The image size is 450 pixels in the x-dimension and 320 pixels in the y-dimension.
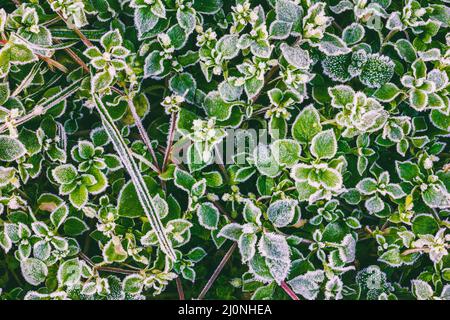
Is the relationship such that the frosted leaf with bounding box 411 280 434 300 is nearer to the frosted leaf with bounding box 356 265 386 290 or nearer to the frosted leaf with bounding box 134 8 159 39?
the frosted leaf with bounding box 356 265 386 290

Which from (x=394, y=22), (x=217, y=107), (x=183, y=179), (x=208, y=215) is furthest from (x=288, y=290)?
(x=394, y=22)

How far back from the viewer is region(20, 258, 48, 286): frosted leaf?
1.16m

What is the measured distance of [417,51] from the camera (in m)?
1.18

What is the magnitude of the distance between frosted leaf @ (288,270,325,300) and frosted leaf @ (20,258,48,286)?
59 centimetres

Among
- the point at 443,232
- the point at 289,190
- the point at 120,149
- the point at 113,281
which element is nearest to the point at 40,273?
the point at 113,281

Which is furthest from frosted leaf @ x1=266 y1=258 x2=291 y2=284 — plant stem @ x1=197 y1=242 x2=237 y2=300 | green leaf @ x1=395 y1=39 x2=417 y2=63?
green leaf @ x1=395 y1=39 x2=417 y2=63

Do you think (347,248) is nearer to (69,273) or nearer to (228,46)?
(228,46)

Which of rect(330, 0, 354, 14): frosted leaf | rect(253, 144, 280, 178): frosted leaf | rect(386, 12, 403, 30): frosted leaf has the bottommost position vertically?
rect(253, 144, 280, 178): frosted leaf

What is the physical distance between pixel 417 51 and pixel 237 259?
681 mm

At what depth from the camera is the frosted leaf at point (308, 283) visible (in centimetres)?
115

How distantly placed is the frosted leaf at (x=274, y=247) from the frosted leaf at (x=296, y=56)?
389 millimetres

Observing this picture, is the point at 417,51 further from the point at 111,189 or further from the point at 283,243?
the point at 111,189

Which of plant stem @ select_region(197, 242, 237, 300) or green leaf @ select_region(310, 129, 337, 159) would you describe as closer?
green leaf @ select_region(310, 129, 337, 159)

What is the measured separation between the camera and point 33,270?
116 cm
